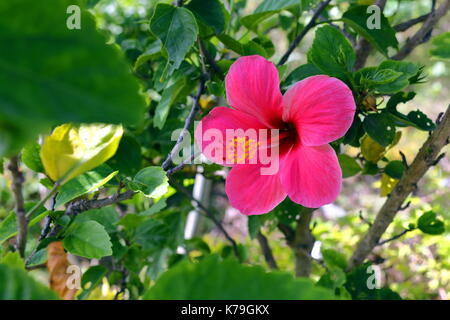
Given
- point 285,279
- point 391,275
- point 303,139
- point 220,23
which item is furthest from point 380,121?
point 391,275

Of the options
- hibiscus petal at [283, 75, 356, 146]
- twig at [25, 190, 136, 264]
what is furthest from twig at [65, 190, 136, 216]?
hibiscus petal at [283, 75, 356, 146]

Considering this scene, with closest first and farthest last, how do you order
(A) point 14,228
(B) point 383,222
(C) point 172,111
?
(A) point 14,228, (B) point 383,222, (C) point 172,111

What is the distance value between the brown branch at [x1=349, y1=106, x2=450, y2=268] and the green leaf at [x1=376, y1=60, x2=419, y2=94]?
0.36ft

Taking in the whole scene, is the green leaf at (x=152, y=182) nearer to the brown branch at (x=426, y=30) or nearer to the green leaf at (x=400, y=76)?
the green leaf at (x=400, y=76)

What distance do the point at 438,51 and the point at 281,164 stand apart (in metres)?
0.34

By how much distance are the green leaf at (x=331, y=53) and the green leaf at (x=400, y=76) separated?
5cm

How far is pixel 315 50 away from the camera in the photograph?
709mm

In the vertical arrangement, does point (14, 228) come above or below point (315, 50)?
below

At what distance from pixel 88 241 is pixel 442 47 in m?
0.62

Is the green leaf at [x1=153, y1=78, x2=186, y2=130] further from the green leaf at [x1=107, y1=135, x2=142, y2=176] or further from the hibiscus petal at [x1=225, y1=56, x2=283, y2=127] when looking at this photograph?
the hibiscus petal at [x1=225, y1=56, x2=283, y2=127]

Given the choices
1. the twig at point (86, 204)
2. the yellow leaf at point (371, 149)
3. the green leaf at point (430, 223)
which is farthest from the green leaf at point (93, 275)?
the green leaf at point (430, 223)

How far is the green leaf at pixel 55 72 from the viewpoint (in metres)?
0.21

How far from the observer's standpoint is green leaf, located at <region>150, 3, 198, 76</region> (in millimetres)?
699

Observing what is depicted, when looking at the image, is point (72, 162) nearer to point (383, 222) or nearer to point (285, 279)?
point (285, 279)
